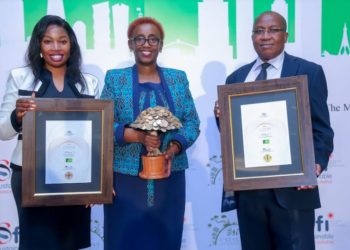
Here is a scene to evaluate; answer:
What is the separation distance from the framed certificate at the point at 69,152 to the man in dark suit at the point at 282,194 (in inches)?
25.0

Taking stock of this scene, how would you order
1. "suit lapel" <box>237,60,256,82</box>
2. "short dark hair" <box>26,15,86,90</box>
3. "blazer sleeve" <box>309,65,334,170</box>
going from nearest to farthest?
1. "blazer sleeve" <box>309,65,334,170</box>
2. "short dark hair" <box>26,15,86,90</box>
3. "suit lapel" <box>237,60,256,82</box>

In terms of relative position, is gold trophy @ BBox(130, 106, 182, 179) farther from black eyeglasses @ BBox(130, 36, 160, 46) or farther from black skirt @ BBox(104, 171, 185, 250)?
black eyeglasses @ BBox(130, 36, 160, 46)

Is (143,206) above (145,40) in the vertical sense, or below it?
below

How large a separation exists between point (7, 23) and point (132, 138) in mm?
1707

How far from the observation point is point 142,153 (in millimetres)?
2260

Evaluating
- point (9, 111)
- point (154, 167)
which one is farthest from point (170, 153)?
point (9, 111)

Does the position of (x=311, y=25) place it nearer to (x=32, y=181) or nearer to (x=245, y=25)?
(x=245, y=25)

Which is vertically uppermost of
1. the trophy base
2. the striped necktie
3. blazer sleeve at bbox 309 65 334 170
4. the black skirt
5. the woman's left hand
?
the striped necktie

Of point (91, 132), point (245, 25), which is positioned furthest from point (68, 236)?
point (245, 25)

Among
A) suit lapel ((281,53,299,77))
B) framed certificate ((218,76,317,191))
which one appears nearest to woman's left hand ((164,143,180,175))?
framed certificate ((218,76,317,191))

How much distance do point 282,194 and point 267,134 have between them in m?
0.32

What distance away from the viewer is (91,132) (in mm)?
2137

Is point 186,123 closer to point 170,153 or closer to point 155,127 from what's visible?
point 170,153

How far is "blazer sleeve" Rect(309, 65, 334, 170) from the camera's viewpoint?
2.12 metres
